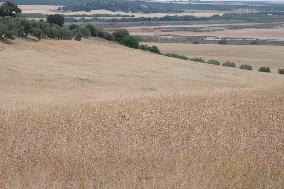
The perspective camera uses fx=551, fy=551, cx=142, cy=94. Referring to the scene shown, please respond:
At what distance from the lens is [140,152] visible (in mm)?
8203

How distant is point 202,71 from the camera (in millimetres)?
53938

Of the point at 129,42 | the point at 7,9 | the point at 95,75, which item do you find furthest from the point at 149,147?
the point at 129,42

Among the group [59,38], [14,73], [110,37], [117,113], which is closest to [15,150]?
[117,113]

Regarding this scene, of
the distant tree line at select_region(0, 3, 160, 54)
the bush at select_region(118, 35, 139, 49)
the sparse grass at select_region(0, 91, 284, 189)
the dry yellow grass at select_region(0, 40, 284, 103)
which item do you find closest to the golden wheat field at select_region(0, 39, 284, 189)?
the sparse grass at select_region(0, 91, 284, 189)

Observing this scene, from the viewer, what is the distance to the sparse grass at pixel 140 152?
7.16 meters

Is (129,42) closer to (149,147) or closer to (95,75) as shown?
(95,75)

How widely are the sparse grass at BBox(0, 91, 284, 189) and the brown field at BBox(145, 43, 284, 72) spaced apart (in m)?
62.9

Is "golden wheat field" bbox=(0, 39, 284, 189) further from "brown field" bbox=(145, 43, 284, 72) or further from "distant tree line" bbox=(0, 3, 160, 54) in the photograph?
"brown field" bbox=(145, 43, 284, 72)

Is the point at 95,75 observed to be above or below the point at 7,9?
below

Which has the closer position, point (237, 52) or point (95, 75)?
point (95, 75)

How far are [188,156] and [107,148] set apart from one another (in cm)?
124

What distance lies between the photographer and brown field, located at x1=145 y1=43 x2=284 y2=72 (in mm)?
81125

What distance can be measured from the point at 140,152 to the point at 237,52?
88086 mm

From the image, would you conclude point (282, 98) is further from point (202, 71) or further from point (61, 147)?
point (202, 71)
